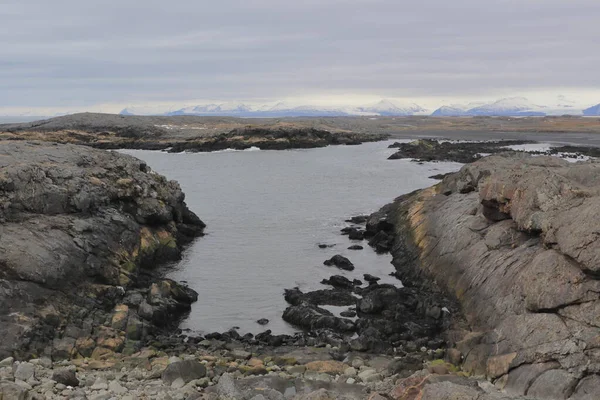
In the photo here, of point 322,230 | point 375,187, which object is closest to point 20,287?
point 322,230

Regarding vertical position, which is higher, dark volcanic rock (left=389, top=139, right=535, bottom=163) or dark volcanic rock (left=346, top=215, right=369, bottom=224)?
dark volcanic rock (left=389, top=139, right=535, bottom=163)

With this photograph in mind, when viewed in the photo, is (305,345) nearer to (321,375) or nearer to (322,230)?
(321,375)

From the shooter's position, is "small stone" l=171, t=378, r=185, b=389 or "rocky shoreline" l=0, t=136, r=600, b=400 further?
"small stone" l=171, t=378, r=185, b=389

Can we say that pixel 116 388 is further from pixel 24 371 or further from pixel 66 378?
pixel 24 371

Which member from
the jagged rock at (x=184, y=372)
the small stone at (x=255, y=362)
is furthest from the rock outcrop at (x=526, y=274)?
the jagged rock at (x=184, y=372)

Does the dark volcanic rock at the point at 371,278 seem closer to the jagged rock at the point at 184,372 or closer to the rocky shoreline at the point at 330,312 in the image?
the rocky shoreline at the point at 330,312

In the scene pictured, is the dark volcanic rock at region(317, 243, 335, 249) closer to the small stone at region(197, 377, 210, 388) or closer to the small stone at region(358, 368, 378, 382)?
the small stone at region(358, 368, 378, 382)

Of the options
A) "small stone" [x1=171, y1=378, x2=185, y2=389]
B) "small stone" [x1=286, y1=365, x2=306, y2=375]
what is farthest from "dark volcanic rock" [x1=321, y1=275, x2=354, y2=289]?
"small stone" [x1=171, y1=378, x2=185, y2=389]

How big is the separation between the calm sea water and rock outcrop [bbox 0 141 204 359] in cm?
174

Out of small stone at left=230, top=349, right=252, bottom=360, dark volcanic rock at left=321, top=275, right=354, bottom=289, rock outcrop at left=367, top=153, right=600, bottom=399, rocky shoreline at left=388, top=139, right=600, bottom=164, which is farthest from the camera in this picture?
rocky shoreline at left=388, top=139, right=600, bottom=164

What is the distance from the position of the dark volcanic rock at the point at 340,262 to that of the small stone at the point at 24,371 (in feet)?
46.3

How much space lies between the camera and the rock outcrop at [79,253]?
14.9 meters

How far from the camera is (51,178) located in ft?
69.3

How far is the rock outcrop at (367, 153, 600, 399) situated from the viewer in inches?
438
